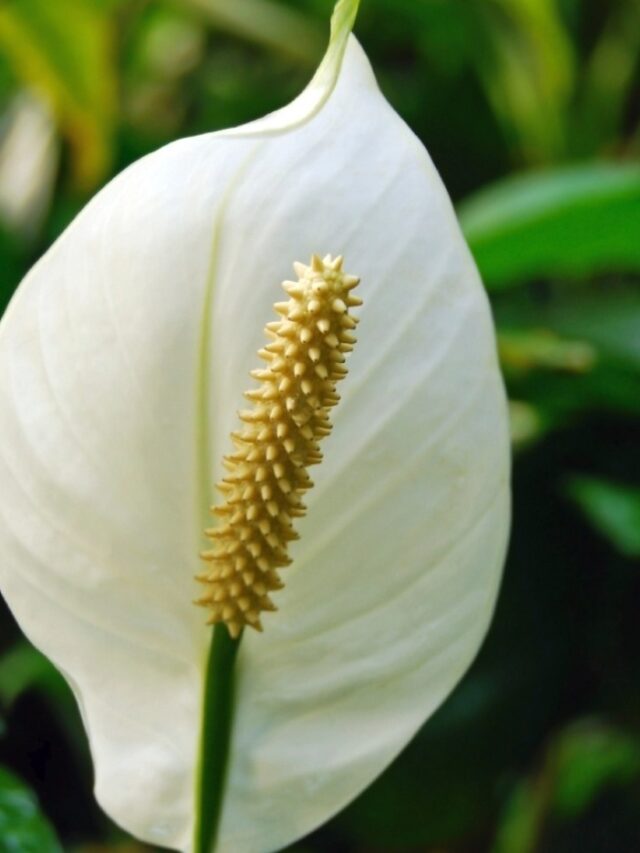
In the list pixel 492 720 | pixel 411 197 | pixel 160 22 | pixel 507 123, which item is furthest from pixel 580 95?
pixel 411 197

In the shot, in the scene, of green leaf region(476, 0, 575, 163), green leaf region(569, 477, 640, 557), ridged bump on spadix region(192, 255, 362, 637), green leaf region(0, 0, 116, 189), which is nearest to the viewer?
ridged bump on spadix region(192, 255, 362, 637)

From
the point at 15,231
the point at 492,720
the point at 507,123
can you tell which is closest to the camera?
the point at 492,720

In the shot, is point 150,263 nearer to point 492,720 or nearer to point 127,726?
point 127,726

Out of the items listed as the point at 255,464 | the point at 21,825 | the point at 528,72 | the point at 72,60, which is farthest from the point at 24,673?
the point at 528,72

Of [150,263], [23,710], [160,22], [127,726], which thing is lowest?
[23,710]

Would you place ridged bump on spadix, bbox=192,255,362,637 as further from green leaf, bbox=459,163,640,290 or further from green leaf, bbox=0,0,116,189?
green leaf, bbox=0,0,116,189

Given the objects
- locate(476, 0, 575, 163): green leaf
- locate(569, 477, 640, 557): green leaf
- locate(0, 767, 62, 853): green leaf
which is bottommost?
locate(0, 767, 62, 853): green leaf

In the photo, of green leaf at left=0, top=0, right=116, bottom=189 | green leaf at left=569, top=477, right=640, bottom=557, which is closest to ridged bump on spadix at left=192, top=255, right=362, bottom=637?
green leaf at left=569, top=477, right=640, bottom=557
